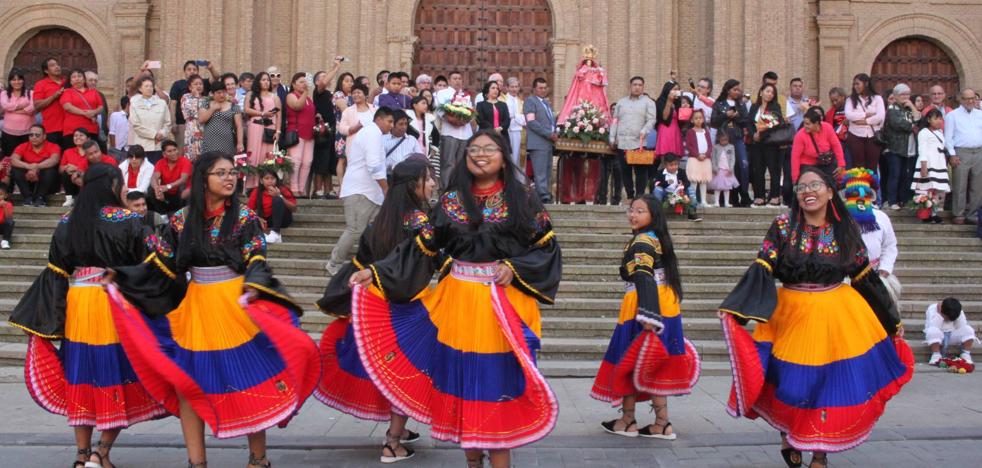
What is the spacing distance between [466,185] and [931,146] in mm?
10410

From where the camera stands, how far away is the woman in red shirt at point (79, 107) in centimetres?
1462

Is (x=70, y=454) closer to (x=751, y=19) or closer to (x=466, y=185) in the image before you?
(x=466, y=185)

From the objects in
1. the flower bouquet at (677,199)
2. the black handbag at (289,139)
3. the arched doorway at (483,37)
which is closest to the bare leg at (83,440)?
the black handbag at (289,139)

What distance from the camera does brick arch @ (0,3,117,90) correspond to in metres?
21.9

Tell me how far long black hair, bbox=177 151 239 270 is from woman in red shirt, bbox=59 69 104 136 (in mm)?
9234

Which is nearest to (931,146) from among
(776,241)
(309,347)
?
(776,241)

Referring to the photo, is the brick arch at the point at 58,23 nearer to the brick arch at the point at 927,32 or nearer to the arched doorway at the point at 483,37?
the arched doorway at the point at 483,37

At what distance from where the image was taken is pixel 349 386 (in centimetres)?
695

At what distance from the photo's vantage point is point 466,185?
6008 millimetres

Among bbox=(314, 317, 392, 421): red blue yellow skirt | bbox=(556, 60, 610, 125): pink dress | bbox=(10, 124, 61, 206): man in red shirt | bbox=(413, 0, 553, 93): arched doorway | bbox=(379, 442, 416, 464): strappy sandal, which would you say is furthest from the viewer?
bbox=(413, 0, 553, 93): arched doorway

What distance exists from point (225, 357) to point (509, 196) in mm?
A: 1828

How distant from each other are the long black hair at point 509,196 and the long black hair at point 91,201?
216 cm

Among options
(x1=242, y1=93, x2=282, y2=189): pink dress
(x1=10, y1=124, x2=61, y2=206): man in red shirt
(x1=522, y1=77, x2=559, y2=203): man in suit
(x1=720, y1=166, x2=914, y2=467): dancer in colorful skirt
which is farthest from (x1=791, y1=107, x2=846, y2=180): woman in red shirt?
(x1=10, y1=124, x2=61, y2=206): man in red shirt

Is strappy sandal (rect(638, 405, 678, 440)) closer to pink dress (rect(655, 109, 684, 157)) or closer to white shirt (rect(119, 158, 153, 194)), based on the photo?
pink dress (rect(655, 109, 684, 157))
